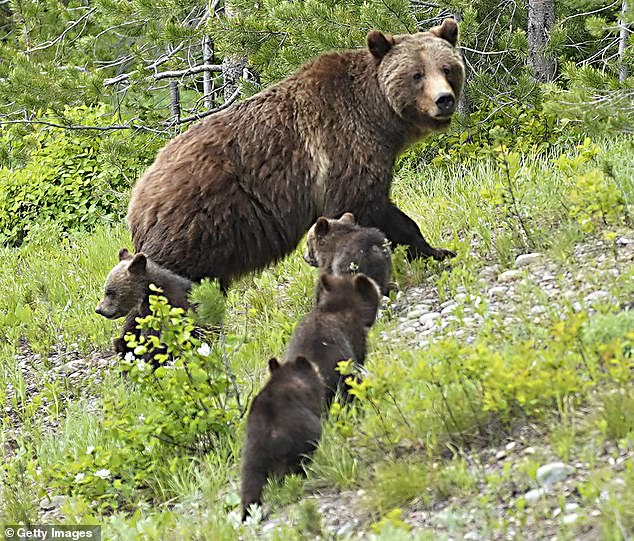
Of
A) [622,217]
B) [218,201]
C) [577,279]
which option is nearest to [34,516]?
[218,201]

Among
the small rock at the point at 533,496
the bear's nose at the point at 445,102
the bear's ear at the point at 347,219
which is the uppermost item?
the bear's nose at the point at 445,102

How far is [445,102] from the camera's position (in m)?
6.61

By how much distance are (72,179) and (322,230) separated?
6.14m

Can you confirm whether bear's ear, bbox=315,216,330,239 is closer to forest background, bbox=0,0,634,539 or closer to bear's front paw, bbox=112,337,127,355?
forest background, bbox=0,0,634,539

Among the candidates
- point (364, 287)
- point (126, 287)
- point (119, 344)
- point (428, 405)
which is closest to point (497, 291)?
point (364, 287)

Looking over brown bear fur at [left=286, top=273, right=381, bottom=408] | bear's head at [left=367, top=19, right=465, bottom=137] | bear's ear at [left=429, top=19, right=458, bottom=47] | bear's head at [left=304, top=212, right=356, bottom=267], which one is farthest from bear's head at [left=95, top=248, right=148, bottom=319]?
bear's ear at [left=429, top=19, right=458, bottom=47]

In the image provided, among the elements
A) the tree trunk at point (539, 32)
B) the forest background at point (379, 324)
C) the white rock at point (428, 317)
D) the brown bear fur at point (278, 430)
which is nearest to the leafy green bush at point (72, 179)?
the forest background at point (379, 324)

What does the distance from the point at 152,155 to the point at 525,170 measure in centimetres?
501

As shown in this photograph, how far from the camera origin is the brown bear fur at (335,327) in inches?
182

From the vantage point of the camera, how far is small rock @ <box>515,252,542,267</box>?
234 inches

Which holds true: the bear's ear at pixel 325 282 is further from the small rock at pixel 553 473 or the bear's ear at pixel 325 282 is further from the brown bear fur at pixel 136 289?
the small rock at pixel 553 473

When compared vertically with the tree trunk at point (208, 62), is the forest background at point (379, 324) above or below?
below

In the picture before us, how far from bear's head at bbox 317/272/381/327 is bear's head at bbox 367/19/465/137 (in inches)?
78.2

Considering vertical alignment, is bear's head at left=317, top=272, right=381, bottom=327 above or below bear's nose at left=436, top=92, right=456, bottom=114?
below
